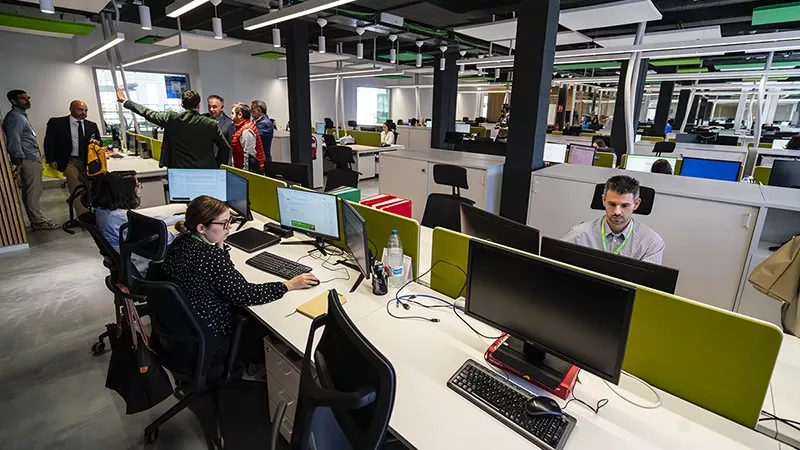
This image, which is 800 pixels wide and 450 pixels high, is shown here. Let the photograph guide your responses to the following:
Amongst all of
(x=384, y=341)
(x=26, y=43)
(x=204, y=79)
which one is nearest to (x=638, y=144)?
(x=384, y=341)

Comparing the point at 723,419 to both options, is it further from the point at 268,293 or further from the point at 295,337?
the point at 268,293

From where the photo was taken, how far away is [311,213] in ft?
8.25

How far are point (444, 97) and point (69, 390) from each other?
281 inches

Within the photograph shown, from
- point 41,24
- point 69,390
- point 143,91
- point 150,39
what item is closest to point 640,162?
point 69,390

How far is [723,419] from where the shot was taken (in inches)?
48.4

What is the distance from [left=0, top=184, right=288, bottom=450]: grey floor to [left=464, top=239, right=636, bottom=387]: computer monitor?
141 centimetres

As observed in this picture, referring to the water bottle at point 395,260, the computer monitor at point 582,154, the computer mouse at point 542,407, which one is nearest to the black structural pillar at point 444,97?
the computer monitor at point 582,154

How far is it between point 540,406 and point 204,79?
1066 cm

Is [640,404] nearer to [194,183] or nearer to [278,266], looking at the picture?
[278,266]

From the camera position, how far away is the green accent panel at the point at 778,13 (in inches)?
141

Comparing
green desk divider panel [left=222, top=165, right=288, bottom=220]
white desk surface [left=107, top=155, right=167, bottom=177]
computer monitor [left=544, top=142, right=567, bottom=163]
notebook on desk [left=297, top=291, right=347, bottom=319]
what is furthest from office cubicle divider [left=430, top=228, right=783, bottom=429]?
white desk surface [left=107, top=155, right=167, bottom=177]

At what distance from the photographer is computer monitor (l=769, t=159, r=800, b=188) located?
13.9 feet

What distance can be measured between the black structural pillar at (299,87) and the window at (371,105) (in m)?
8.68

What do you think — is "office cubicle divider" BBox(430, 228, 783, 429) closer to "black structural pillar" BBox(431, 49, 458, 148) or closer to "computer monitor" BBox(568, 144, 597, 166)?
"computer monitor" BBox(568, 144, 597, 166)
